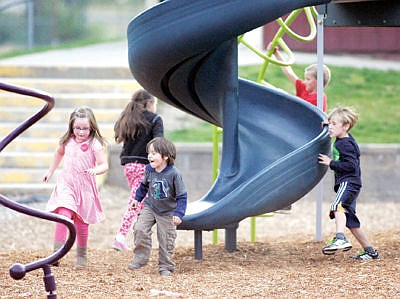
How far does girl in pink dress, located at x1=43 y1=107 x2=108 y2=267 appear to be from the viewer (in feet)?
22.5

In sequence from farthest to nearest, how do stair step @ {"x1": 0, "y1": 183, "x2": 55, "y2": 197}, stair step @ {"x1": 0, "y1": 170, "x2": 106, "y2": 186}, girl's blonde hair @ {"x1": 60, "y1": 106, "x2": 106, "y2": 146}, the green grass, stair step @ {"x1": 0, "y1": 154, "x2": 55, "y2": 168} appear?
the green grass → stair step @ {"x1": 0, "y1": 154, "x2": 55, "y2": 168} → stair step @ {"x1": 0, "y1": 170, "x2": 106, "y2": 186} → stair step @ {"x1": 0, "y1": 183, "x2": 55, "y2": 197} → girl's blonde hair @ {"x1": 60, "y1": 106, "x2": 106, "y2": 146}

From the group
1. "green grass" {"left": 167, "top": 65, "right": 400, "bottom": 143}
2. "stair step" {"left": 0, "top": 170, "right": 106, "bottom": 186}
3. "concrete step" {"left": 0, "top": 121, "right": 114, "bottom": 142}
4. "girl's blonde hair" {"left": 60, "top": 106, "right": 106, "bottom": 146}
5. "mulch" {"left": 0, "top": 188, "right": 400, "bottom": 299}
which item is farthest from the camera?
"green grass" {"left": 167, "top": 65, "right": 400, "bottom": 143}

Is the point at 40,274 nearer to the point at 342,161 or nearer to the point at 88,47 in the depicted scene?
the point at 342,161

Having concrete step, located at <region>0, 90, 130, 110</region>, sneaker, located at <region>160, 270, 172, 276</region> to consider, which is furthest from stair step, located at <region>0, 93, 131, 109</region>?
sneaker, located at <region>160, 270, 172, 276</region>

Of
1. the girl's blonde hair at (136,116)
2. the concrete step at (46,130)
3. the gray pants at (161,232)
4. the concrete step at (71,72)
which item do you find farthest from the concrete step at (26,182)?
the gray pants at (161,232)

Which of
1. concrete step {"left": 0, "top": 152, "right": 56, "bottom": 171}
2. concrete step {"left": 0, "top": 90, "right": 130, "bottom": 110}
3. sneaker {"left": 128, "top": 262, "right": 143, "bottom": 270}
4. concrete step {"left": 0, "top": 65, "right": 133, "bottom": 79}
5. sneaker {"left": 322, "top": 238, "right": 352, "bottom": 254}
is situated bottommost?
sneaker {"left": 128, "top": 262, "right": 143, "bottom": 270}

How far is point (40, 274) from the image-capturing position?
6438 millimetres

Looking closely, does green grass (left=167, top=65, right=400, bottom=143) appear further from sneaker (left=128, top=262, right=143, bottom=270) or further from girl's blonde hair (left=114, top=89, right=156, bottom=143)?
sneaker (left=128, top=262, right=143, bottom=270)

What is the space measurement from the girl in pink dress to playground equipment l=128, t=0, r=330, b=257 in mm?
533

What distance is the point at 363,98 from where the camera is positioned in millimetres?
14109

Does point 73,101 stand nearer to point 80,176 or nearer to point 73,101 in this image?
point 73,101

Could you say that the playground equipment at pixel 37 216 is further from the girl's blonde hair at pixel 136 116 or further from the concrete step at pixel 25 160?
the concrete step at pixel 25 160

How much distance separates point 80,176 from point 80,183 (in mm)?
48

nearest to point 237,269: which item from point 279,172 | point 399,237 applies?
point 279,172
